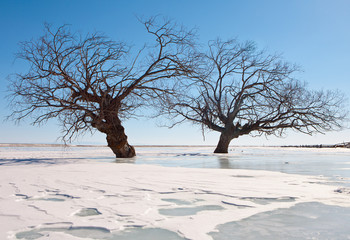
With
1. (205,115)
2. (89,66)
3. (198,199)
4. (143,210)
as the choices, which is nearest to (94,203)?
(143,210)

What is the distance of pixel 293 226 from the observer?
6.10 feet

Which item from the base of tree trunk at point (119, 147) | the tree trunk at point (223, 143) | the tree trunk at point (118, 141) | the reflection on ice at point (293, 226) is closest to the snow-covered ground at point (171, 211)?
the reflection on ice at point (293, 226)

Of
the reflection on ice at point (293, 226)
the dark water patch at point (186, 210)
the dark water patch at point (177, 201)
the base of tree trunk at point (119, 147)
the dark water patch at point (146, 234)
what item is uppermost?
the base of tree trunk at point (119, 147)

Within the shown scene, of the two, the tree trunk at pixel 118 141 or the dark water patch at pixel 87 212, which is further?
the tree trunk at pixel 118 141

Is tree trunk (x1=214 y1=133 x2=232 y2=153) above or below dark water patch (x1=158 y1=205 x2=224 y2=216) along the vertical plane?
above

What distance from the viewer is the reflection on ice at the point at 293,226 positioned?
5.53 feet

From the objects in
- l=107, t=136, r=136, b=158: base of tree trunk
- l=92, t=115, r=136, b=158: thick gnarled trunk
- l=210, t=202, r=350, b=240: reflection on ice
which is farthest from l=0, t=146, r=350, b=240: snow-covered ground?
l=107, t=136, r=136, b=158: base of tree trunk

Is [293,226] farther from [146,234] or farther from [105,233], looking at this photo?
[105,233]

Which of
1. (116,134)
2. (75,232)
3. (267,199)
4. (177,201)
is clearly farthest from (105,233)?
(116,134)

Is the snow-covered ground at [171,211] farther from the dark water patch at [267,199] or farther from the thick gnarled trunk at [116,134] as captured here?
the thick gnarled trunk at [116,134]

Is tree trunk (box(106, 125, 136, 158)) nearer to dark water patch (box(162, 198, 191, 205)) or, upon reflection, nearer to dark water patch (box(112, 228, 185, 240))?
dark water patch (box(162, 198, 191, 205))

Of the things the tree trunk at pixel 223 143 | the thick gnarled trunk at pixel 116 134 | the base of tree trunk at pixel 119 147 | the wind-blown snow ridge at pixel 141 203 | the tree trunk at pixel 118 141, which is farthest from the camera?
the tree trunk at pixel 223 143

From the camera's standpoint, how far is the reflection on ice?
1.69 m

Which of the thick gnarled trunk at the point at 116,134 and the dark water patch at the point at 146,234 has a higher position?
the thick gnarled trunk at the point at 116,134
